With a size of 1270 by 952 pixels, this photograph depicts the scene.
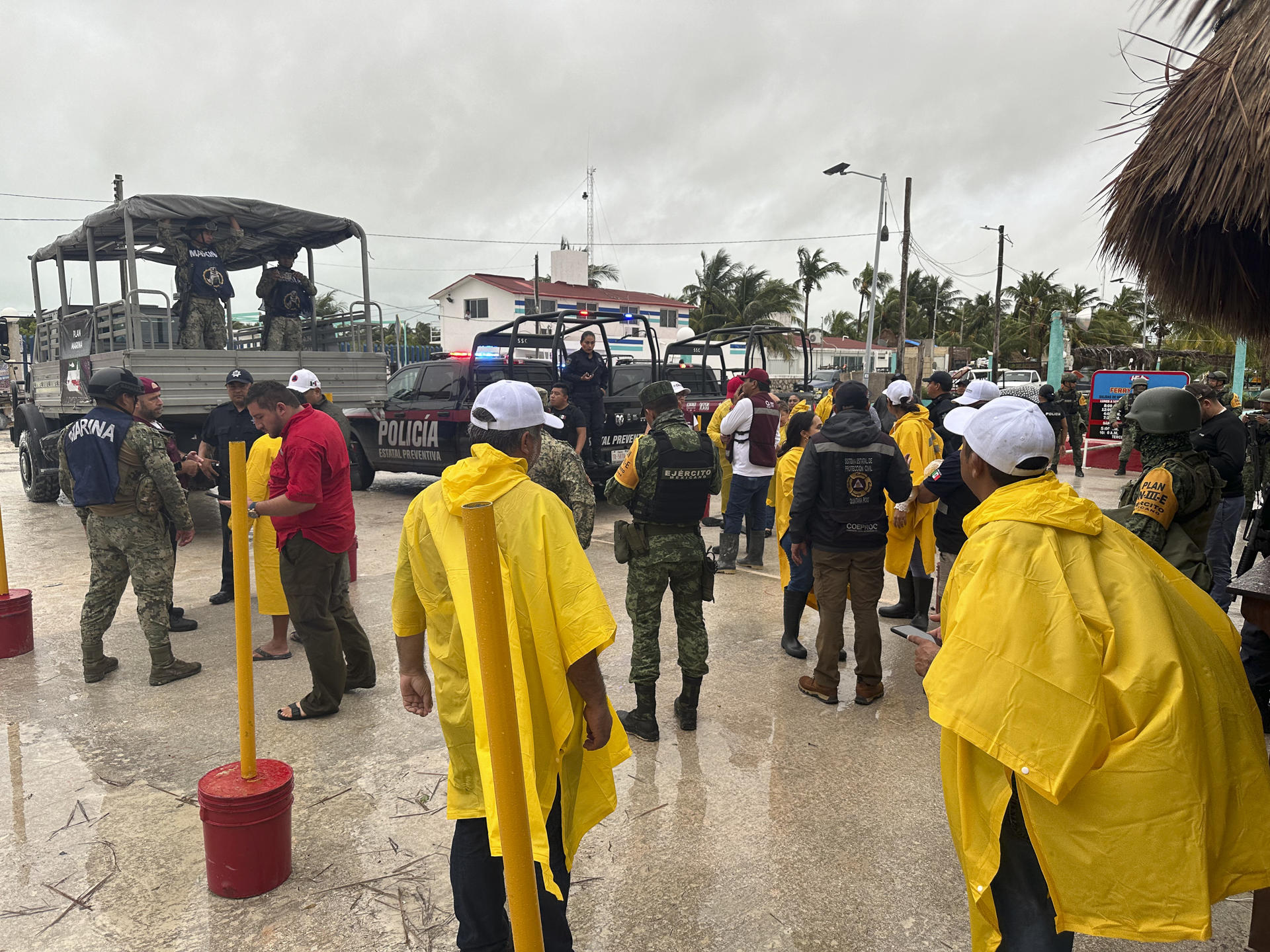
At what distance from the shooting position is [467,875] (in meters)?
1.97

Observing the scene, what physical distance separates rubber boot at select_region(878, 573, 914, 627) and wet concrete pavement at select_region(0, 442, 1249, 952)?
2.14 ft

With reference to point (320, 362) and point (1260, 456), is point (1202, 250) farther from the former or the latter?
point (320, 362)

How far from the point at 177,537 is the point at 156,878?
2493 mm

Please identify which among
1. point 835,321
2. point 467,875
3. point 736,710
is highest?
point 835,321

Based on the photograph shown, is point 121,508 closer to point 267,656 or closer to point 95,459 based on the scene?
point 95,459

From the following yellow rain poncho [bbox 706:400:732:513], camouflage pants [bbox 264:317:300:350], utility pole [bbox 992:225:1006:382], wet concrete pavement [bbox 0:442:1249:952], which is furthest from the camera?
utility pole [bbox 992:225:1006:382]

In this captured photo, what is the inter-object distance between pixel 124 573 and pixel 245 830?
2630mm

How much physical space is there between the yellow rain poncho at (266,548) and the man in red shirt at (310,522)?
0.96 m

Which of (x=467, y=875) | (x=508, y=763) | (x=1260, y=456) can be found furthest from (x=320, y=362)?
(x=1260, y=456)

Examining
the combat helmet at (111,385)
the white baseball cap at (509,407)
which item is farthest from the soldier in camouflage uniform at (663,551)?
the combat helmet at (111,385)

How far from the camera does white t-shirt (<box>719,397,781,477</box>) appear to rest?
6.82 meters

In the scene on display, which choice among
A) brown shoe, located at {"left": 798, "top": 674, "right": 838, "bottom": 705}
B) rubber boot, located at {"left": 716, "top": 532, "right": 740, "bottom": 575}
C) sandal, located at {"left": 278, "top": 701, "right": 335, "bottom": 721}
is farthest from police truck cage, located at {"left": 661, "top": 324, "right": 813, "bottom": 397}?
sandal, located at {"left": 278, "top": 701, "right": 335, "bottom": 721}

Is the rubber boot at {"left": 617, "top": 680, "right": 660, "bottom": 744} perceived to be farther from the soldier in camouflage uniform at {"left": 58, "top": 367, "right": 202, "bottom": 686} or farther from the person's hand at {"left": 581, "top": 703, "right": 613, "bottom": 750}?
the soldier in camouflage uniform at {"left": 58, "top": 367, "right": 202, "bottom": 686}

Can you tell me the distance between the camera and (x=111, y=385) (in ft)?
14.2
